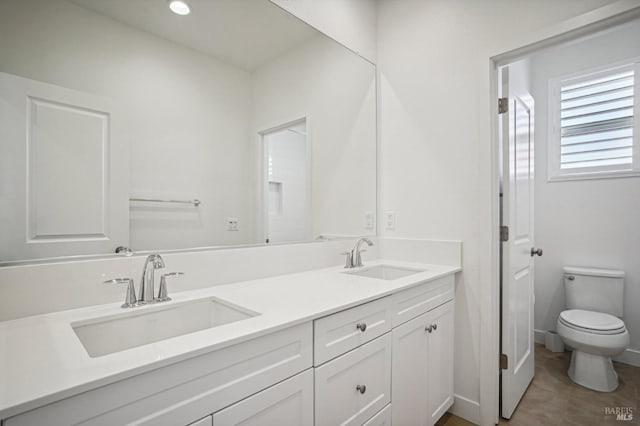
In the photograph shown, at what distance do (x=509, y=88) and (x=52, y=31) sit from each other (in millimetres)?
2100

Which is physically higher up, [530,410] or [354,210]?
[354,210]

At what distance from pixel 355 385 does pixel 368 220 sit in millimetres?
1187

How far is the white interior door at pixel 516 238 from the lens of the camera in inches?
67.6

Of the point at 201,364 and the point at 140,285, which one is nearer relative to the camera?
the point at 201,364

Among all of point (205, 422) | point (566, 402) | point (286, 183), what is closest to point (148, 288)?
point (205, 422)

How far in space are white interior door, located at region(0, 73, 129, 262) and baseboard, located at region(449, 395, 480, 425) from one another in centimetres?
191

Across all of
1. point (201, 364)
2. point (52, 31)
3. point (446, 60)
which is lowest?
point (201, 364)

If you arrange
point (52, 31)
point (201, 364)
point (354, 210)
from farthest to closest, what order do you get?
point (354, 210) < point (52, 31) < point (201, 364)

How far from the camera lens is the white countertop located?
54cm

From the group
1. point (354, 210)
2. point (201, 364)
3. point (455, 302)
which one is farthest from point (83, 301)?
point (455, 302)

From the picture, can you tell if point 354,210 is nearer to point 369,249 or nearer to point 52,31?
point 369,249

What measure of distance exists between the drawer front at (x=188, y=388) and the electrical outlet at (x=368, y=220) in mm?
1273

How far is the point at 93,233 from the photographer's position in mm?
1045

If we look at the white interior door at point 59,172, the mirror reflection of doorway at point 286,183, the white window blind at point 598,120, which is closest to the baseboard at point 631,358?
the white window blind at point 598,120
